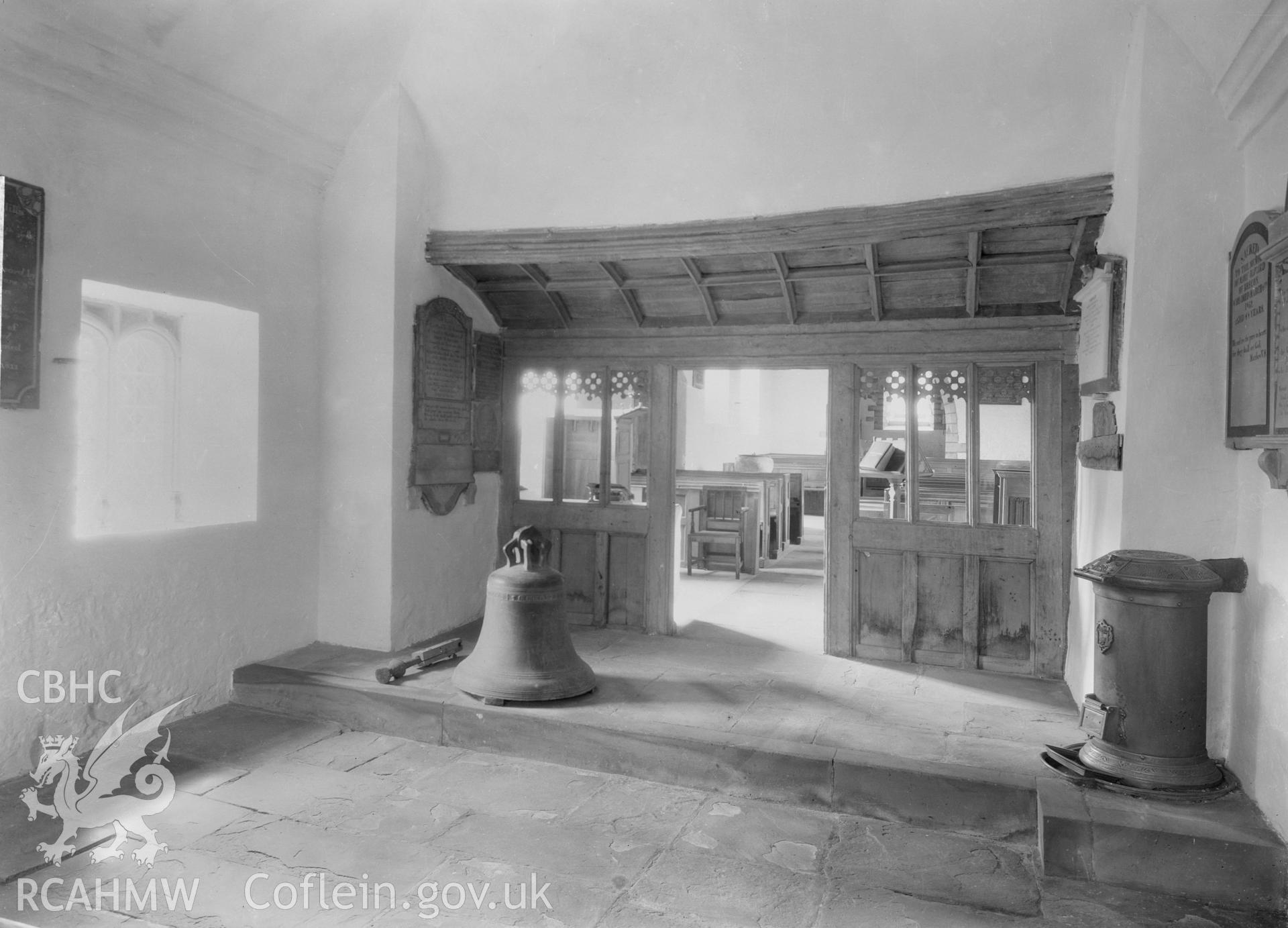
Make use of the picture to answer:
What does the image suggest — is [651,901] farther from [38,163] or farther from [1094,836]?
[38,163]

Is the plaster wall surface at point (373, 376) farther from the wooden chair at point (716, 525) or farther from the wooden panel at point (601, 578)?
the wooden chair at point (716, 525)

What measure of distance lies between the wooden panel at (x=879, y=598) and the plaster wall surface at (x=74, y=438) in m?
3.65

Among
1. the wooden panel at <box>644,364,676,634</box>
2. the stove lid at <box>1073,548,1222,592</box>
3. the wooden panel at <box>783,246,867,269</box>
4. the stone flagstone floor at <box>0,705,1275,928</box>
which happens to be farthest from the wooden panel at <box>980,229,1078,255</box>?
the stone flagstone floor at <box>0,705,1275,928</box>

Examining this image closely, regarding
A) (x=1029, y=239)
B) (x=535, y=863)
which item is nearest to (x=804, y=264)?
(x=1029, y=239)

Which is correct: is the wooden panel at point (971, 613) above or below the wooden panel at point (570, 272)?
below

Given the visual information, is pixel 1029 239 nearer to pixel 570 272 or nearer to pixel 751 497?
pixel 570 272

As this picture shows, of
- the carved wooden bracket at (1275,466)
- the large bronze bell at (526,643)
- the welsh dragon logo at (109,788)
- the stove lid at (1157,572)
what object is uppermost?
the carved wooden bracket at (1275,466)

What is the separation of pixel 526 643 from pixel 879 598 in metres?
2.44

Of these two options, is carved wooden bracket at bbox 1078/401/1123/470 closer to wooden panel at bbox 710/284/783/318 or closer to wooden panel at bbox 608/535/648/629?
wooden panel at bbox 710/284/783/318

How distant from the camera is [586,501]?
6.39 m

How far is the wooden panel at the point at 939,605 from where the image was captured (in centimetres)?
541

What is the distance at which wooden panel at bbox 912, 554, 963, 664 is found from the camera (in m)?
5.41

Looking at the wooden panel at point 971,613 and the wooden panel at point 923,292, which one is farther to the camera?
the wooden panel at point 971,613

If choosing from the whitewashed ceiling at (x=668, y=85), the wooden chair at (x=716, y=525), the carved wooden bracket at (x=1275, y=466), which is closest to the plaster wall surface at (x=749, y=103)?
the whitewashed ceiling at (x=668, y=85)
